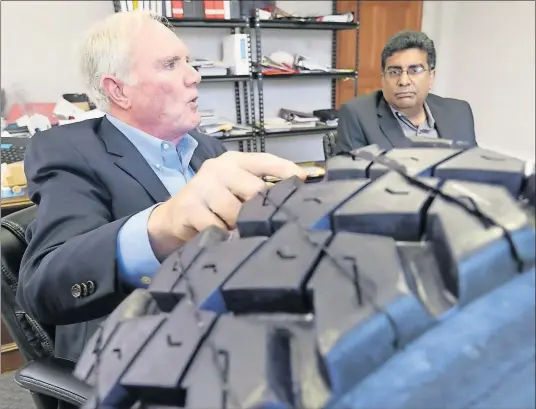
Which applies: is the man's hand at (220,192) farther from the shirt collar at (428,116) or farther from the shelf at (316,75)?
the shelf at (316,75)

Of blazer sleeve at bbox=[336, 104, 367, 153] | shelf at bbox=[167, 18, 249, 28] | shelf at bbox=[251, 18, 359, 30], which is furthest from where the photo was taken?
shelf at bbox=[251, 18, 359, 30]

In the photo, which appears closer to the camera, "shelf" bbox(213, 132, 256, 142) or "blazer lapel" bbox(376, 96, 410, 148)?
"blazer lapel" bbox(376, 96, 410, 148)

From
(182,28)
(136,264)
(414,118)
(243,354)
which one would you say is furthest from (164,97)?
(182,28)

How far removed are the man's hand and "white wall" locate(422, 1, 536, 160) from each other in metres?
4.42

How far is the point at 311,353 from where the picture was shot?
0.29m

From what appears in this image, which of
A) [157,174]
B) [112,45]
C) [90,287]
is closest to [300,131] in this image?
[112,45]

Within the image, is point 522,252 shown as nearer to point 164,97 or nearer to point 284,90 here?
point 164,97

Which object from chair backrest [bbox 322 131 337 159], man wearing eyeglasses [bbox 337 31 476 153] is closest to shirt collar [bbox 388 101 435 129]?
man wearing eyeglasses [bbox 337 31 476 153]

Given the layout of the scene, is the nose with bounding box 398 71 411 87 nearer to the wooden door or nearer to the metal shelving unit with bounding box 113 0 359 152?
the metal shelving unit with bounding box 113 0 359 152

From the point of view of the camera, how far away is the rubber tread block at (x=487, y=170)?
1.23 ft

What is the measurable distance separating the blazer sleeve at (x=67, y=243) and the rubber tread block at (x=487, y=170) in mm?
443

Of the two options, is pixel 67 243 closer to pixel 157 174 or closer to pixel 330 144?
pixel 157 174

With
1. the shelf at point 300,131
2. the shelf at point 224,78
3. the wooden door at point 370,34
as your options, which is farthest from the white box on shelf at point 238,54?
the wooden door at point 370,34

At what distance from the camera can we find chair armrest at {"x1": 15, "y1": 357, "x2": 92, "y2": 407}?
833 millimetres
